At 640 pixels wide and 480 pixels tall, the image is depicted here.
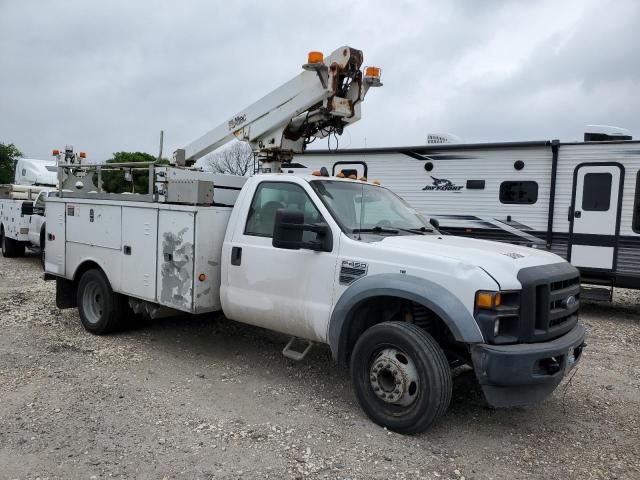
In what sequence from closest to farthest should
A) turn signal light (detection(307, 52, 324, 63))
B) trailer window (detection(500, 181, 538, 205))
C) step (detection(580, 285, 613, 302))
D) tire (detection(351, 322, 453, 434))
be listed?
1. tire (detection(351, 322, 453, 434))
2. turn signal light (detection(307, 52, 324, 63))
3. step (detection(580, 285, 613, 302))
4. trailer window (detection(500, 181, 538, 205))

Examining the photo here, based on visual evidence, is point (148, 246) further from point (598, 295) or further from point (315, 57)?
point (598, 295)

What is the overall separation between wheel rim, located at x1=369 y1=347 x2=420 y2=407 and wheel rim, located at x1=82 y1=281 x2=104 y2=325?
3.90 m

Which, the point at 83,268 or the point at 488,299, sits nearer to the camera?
the point at 488,299

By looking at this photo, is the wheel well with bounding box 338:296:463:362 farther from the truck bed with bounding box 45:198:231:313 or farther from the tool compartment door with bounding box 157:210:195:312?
the tool compartment door with bounding box 157:210:195:312

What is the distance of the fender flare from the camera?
3719 millimetres

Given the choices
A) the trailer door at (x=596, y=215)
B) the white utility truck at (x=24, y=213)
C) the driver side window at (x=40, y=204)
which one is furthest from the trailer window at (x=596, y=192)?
the driver side window at (x=40, y=204)

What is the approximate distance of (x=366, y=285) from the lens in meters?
4.17

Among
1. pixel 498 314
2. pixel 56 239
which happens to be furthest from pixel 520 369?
pixel 56 239

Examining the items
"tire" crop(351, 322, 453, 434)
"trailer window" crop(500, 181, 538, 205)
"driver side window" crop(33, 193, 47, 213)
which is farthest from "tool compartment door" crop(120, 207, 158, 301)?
"driver side window" crop(33, 193, 47, 213)

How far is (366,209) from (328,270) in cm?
79

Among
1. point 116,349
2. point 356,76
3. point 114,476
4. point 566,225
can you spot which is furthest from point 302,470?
point 566,225

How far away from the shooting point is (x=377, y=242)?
4.36 metres

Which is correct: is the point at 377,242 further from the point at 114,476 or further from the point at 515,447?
the point at 114,476

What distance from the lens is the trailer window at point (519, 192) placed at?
9.29 m
